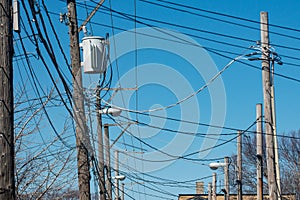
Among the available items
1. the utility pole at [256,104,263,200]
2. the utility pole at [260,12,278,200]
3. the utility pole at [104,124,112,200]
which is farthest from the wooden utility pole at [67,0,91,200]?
the utility pole at [104,124,112,200]

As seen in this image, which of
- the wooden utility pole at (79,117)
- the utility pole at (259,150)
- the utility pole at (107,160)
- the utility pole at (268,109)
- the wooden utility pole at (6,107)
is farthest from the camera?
the utility pole at (107,160)

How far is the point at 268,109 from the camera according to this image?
2239cm

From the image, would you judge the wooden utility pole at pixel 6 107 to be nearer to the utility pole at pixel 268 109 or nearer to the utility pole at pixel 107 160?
the utility pole at pixel 268 109

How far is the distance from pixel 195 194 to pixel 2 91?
5290 cm

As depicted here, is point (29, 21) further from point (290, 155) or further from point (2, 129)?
point (290, 155)

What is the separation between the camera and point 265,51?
2281 cm

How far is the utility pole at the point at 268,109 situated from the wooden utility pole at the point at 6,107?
12467 millimetres

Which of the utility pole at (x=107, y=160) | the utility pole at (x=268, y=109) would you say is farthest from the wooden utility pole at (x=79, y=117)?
the utility pole at (x=107, y=160)

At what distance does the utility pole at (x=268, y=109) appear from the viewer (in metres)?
21.8

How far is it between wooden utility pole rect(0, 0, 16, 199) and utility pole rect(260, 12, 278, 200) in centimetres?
1247

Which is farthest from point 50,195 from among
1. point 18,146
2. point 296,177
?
point 296,177

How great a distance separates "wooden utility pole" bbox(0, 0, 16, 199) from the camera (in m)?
10.3

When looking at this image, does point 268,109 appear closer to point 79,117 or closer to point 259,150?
point 259,150

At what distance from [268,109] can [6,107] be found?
13084 mm
